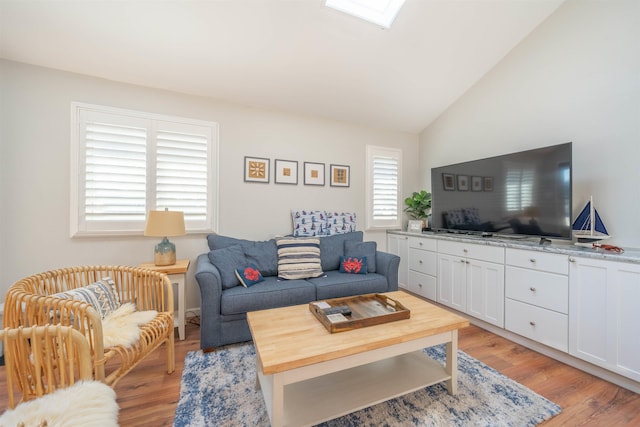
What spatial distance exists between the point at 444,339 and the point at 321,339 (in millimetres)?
786

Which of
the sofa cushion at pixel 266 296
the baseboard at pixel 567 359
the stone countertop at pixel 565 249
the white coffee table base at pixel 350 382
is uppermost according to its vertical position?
the stone countertop at pixel 565 249

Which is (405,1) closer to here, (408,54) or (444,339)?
(408,54)

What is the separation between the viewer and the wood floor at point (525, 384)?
1385mm

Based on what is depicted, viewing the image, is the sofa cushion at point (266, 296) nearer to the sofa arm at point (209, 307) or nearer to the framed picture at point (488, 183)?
the sofa arm at point (209, 307)

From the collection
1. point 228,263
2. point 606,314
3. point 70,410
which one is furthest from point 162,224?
point 606,314

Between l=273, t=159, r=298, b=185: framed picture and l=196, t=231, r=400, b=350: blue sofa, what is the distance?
0.81m

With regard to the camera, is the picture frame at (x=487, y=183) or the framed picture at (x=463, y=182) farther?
the framed picture at (x=463, y=182)

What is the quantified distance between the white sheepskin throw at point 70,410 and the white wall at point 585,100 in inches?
134

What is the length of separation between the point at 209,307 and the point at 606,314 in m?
2.82

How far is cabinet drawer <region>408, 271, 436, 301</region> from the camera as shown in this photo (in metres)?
2.98

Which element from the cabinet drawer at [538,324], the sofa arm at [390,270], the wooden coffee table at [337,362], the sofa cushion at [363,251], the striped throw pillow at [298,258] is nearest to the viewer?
the wooden coffee table at [337,362]

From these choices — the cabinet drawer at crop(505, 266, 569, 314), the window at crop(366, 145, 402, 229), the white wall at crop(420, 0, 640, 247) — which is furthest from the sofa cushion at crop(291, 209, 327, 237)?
the white wall at crop(420, 0, 640, 247)

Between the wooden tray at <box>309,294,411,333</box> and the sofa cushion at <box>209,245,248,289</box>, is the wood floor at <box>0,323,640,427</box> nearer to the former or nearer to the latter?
the sofa cushion at <box>209,245,248,289</box>

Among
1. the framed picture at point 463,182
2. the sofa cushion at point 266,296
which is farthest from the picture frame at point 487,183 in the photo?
the sofa cushion at point 266,296
